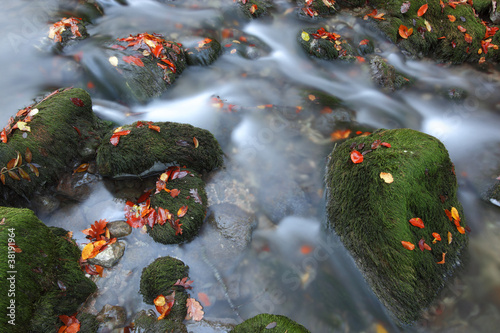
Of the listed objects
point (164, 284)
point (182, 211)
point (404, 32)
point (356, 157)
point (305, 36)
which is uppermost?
point (404, 32)

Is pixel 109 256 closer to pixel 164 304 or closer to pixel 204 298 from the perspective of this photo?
pixel 164 304

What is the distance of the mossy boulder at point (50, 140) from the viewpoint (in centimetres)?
404

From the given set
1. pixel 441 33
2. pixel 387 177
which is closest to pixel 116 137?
pixel 387 177

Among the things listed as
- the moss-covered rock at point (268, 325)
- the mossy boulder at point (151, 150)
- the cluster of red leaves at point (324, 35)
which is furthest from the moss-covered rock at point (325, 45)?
the moss-covered rock at point (268, 325)

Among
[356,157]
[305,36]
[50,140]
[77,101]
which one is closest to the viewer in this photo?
[356,157]

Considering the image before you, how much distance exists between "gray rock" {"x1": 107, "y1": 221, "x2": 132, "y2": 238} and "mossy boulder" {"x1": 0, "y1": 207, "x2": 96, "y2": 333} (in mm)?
558

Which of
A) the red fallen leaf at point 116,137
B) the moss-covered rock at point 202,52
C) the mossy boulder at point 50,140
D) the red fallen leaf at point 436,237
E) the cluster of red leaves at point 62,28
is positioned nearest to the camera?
the red fallen leaf at point 436,237

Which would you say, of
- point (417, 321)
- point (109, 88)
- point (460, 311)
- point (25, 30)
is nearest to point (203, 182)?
point (109, 88)

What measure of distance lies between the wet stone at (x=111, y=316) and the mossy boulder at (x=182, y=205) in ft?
3.12

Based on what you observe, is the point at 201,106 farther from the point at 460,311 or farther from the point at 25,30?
the point at 460,311

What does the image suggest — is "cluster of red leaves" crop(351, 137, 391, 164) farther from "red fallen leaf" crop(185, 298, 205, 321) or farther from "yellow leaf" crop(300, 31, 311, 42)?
"yellow leaf" crop(300, 31, 311, 42)

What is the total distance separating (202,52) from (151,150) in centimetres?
342

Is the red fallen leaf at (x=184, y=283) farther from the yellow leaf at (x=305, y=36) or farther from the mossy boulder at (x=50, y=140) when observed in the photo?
the yellow leaf at (x=305, y=36)

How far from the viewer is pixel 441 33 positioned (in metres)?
7.31
